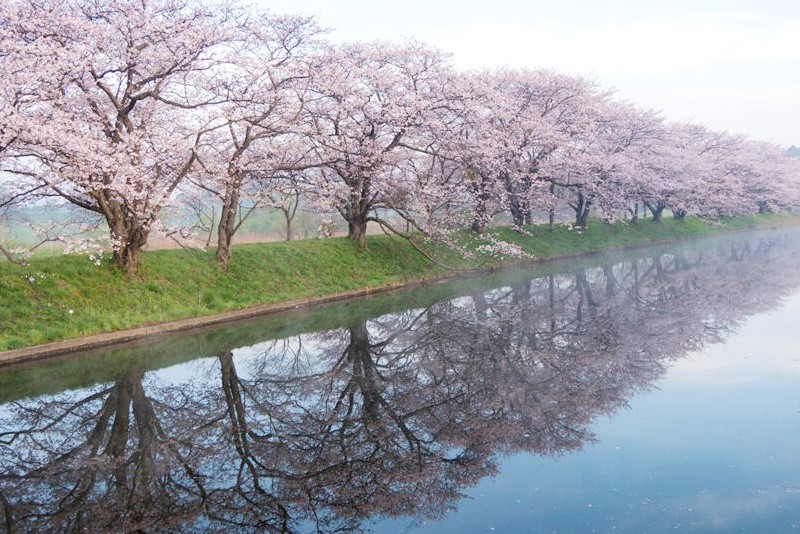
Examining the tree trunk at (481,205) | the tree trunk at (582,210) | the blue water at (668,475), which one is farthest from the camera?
the tree trunk at (582,210)

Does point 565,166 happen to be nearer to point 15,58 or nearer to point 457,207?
point 457,207

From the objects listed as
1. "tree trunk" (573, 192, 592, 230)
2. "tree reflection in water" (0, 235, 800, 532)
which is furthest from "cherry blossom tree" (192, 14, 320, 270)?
"tree trunk" (573, 192, 592, 230)

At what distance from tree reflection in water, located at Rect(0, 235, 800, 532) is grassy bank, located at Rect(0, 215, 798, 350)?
4.22 metres

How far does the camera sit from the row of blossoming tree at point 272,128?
15797 mm

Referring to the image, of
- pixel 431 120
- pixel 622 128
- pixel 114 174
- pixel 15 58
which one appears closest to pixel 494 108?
pixel 431 120

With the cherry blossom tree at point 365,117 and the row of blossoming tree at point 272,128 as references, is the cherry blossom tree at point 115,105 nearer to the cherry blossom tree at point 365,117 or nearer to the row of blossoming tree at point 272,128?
the row of blossoming tree at point 272,128

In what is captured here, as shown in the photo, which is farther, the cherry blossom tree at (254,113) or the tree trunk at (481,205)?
the tree trunk at (481,205)

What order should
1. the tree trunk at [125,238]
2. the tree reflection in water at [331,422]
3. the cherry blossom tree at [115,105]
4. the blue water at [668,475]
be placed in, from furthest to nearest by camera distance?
the tree trunk at [125,238]
the cherry blossom tree at [115,105]
the tree reflection in water at [331,422]
the blue water at [668,475]

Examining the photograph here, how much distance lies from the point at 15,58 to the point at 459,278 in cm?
1966

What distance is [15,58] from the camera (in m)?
14.5

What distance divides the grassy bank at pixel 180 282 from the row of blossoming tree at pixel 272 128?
97 centimetres

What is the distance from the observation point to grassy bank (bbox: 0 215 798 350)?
52.5ft

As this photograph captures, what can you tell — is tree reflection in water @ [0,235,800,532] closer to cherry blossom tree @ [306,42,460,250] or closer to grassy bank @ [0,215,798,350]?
grassy bank @ [0,215,798,350]

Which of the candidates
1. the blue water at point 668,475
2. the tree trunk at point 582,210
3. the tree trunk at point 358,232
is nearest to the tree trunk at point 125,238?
the tree trunk at point 358,232
